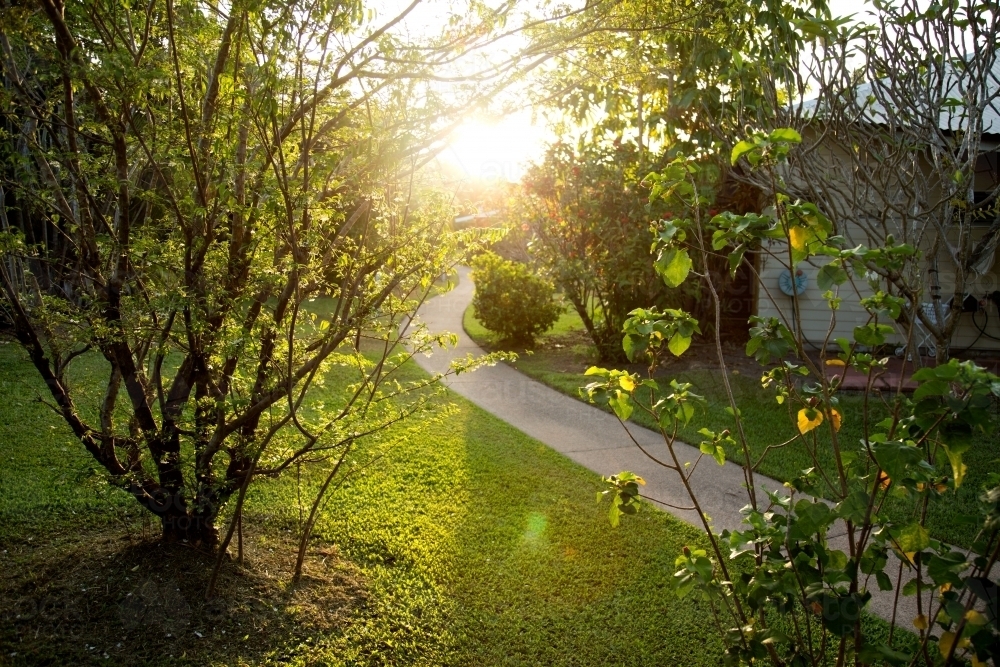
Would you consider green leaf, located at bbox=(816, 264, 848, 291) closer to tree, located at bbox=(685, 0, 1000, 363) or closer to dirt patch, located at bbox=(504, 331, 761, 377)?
tree, located at bbox=(685, 0, 1000, 363)

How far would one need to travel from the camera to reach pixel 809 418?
2.23m

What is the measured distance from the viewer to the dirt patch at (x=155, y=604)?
124 inches

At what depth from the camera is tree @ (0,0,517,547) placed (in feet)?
9.46

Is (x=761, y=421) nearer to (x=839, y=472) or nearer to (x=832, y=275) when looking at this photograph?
(x=839, y=472)

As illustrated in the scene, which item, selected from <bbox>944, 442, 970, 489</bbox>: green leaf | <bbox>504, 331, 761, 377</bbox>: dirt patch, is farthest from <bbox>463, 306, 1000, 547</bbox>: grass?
<bbox>944, 442, 970, 489</bbox>: green leaf

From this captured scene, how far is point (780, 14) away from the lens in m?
4.75

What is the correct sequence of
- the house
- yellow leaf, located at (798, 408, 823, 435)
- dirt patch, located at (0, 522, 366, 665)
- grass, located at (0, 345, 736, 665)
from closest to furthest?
yellow leaf, located at (798, 408, 823, 435) → dirt patch, located at (0, 522, 366, 665) → grass, located at (0, 345, 736, 665) → the house

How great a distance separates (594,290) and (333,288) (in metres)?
6.57

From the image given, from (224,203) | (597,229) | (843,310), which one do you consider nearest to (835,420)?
(224,203)

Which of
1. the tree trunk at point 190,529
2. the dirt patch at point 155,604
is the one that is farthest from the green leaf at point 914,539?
the tree trunk at point 190,529

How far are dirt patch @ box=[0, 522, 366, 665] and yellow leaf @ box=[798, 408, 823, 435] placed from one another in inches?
94.9

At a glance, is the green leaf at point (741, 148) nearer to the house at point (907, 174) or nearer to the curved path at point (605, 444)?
the house at point (907, 174)

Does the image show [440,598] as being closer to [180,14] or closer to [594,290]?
[180,14]

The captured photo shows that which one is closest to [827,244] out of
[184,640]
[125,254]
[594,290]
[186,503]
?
[125,254]
